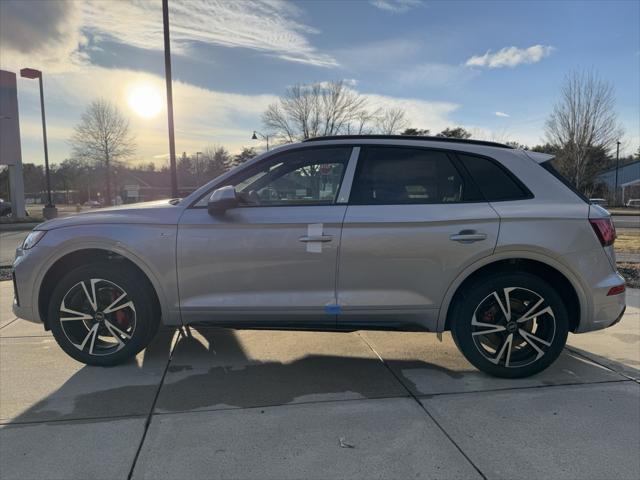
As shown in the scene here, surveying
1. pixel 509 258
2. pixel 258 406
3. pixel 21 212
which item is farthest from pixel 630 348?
pixel 21 212

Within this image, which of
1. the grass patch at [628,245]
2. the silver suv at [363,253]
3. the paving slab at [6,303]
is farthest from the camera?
the grass patch at [628,245]

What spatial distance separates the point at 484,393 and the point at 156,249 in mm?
2652

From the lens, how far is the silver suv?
3455 mm

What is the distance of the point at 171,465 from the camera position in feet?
8.32

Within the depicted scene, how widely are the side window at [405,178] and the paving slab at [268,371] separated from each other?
4.54ft

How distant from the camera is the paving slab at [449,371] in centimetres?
356

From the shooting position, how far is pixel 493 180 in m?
3.60

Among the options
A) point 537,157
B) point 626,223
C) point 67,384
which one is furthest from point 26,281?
point 626,223

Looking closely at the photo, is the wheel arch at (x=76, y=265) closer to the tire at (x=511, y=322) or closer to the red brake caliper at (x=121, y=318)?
the red brake caliper at (x=121, y=318)

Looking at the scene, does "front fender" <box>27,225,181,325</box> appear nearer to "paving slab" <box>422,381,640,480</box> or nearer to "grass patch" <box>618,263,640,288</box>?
"paving slab" <box>422,381,640,480</box>

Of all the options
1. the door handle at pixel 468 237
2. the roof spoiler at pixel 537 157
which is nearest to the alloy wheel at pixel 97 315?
the door handle at pixel 468 237

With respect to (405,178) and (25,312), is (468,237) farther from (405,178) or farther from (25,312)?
(25,312)

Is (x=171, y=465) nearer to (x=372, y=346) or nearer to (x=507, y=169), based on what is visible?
(x=372, y=346)

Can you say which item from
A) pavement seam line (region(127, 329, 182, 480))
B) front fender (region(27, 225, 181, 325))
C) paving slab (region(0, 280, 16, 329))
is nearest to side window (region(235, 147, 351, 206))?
front fender (region(27, 225, 181, 325))
